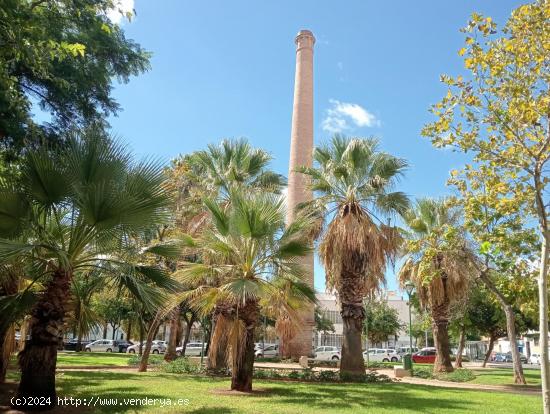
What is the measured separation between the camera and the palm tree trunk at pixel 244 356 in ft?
40.7

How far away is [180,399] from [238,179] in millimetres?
11742

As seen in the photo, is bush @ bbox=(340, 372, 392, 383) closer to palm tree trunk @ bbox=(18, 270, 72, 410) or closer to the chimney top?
palm tree trunk @ bbox=(18, 270, 72, 410)

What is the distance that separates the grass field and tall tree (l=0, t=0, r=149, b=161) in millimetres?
5255

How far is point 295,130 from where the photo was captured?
3011cm

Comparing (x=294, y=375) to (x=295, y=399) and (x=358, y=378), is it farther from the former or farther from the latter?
(x=295, y=399)

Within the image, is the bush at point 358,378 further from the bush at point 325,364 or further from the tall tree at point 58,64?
the tall tree at point 58,64

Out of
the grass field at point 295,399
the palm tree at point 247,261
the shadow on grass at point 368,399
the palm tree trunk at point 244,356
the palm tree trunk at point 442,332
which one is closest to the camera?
the grass field at point 295,399

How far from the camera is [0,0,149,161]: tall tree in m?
6.90

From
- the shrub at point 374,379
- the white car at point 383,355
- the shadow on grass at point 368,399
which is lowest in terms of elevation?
the white car at point 383,355

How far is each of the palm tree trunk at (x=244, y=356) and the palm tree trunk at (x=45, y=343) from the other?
15.7 feet

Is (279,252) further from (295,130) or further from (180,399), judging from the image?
(295,130)

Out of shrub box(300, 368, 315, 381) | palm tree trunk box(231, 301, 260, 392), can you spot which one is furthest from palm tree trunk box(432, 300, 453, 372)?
palm tree trunk box(231, 301, 260, 392)

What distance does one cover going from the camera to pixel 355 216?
17578 millimetres

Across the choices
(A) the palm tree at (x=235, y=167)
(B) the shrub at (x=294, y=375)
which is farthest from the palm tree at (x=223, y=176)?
(B) the shrub at (x=294, y=375)
